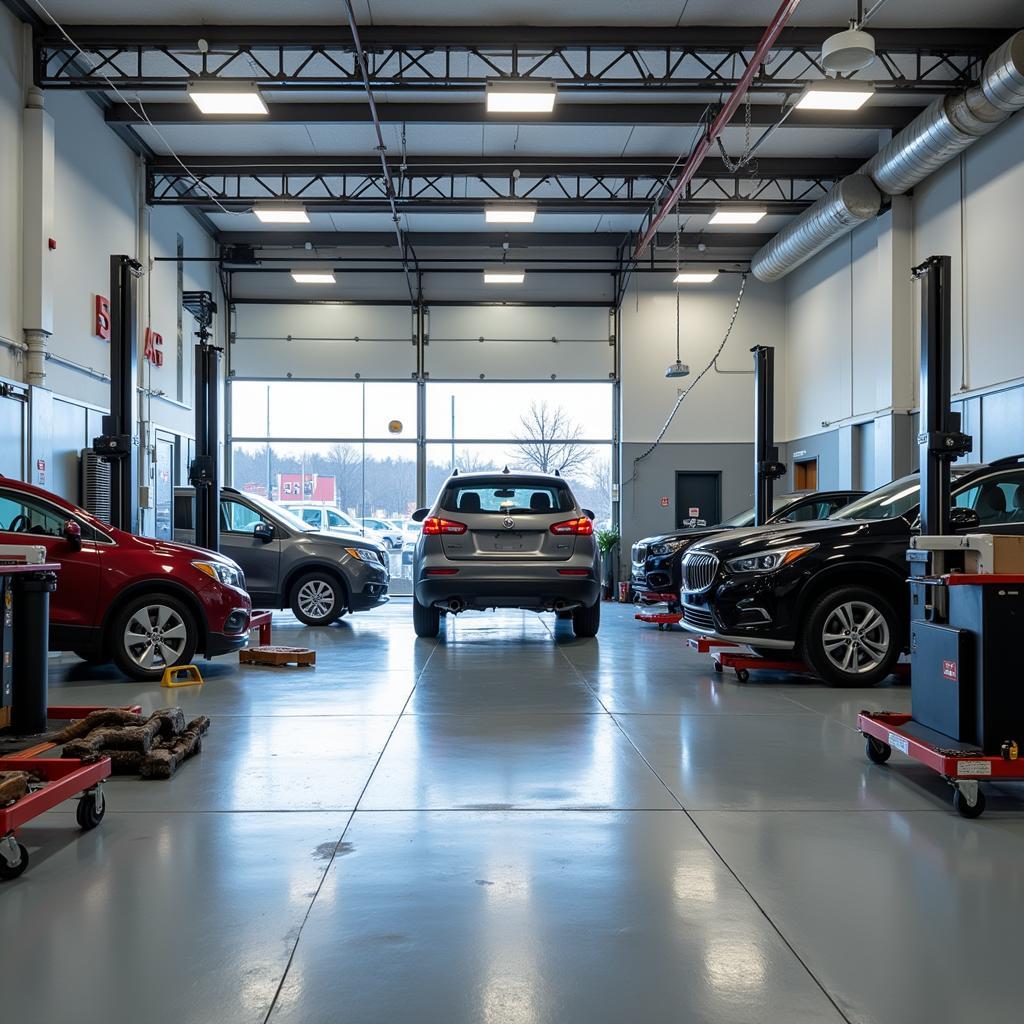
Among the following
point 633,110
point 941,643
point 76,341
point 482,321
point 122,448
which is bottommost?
point 941,643

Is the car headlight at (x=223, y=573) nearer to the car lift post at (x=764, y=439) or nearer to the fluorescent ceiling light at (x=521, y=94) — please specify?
the car lift post at (x=764, y=439)

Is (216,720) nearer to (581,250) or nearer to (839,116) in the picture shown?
(839,116)

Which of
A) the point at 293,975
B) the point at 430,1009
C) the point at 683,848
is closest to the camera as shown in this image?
the point at 430,1009

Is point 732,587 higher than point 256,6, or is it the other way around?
point 256,6

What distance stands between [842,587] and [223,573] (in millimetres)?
4786

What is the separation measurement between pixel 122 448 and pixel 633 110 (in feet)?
30.9

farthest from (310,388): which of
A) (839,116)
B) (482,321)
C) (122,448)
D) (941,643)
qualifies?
(941,643)

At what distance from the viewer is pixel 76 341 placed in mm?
13133

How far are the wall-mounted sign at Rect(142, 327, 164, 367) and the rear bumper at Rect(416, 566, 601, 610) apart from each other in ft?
28.5

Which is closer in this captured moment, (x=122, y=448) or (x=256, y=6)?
(x=122, y=448)

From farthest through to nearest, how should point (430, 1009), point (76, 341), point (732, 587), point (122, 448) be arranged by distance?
point (76, 341), point (122, 448), point (732, 587), point (430, 1009)

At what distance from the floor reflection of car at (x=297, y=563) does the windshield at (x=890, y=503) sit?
5954mm

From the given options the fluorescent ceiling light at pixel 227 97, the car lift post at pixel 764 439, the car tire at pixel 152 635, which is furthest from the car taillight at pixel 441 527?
the fluorescent ceiling light at pixel 227 97

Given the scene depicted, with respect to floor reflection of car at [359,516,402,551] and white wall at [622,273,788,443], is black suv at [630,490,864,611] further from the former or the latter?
floor reflection of car at [359,516,402,551]
